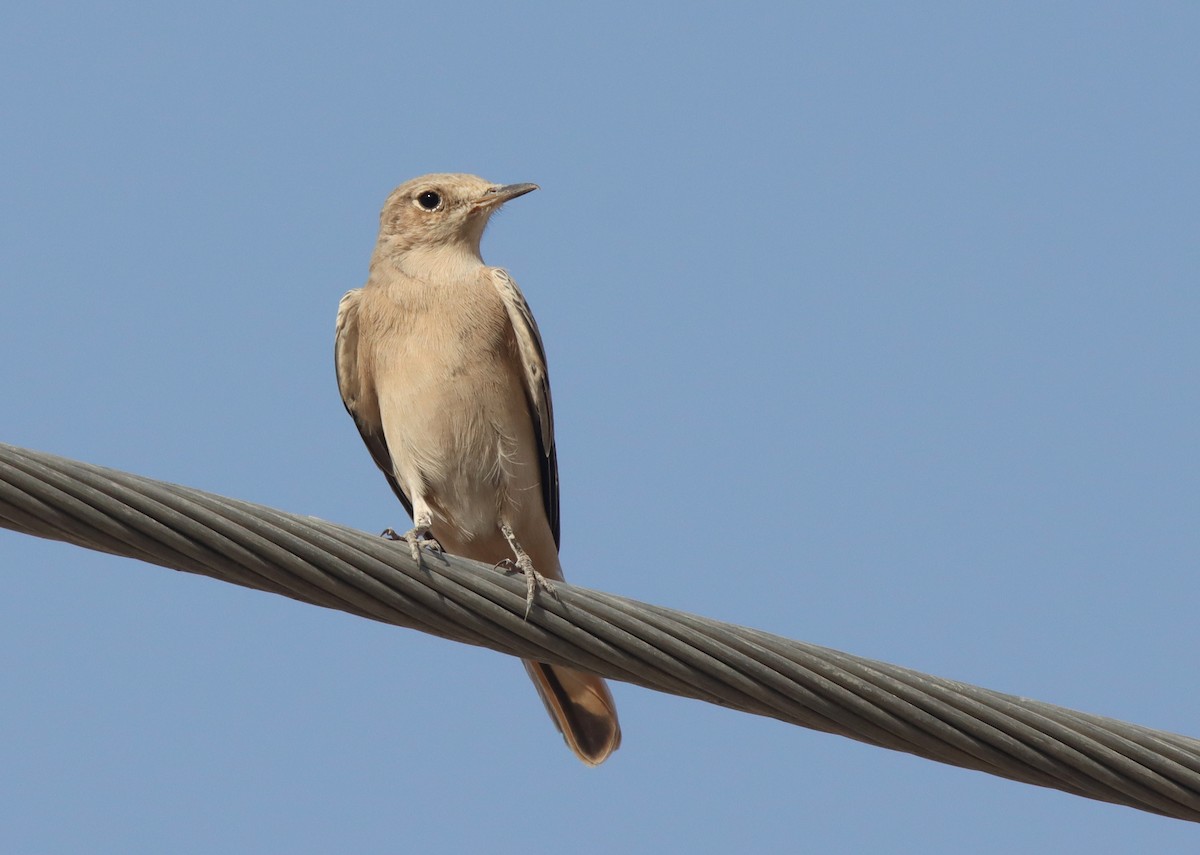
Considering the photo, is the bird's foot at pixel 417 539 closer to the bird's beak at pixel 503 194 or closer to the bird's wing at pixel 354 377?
the bird's wing at pixel 354 377

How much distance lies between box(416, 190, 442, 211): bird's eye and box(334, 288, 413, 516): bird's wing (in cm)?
80

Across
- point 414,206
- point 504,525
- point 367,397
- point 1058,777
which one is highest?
point 414,206

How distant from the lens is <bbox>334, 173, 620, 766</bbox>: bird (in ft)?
28.2

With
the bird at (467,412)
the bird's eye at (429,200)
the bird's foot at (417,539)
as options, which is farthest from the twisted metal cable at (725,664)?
the bird's eye at (429,200)

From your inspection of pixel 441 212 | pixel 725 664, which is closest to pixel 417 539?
pixel 725 664

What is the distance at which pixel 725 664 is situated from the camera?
16.8ft

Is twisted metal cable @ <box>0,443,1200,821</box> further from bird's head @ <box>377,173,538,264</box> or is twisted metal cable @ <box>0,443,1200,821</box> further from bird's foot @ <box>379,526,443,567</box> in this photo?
bird's head @ <box>377,173,538,264</box>

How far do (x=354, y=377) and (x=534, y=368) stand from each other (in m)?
1.23

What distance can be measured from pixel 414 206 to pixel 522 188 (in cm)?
72

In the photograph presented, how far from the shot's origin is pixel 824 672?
5090 millimetres

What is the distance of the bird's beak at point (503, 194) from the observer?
988 cm

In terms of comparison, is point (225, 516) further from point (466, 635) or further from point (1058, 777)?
point (1058, 777)

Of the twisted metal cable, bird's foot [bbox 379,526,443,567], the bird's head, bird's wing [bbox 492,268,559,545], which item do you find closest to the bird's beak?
the bird's head

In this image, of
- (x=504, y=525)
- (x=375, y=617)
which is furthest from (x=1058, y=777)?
(x=504, y=525)
